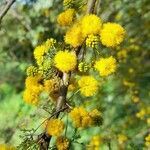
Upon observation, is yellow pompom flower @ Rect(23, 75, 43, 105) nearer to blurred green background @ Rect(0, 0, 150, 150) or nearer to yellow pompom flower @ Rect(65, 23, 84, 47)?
yellow pompom flower @ Rect(65, 23, 84, 47)

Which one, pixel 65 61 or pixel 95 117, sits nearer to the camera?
pixel 65 61

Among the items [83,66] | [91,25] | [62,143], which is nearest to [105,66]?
[83,66]

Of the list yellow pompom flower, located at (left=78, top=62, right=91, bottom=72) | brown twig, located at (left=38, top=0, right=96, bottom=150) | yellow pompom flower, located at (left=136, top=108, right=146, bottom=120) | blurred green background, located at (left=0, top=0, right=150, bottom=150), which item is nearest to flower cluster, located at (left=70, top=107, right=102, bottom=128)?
brown twig, located at (left=38, top=0, right=96, bottom=150)

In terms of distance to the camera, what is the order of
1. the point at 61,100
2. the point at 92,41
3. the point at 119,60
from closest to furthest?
the point at 92,41
the point at 61,100
the point at 119,60

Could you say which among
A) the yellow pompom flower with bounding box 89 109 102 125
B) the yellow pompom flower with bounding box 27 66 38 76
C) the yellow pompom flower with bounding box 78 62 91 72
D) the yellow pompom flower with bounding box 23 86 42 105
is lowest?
the yellow pompom flower with bounding box 89 109 102 125

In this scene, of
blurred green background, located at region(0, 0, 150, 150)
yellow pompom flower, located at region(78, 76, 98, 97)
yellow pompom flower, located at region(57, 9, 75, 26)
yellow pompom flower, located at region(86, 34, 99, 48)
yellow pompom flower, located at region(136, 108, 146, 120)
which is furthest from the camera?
yellow pompom flower, located at region(136, 108, 146, 120)

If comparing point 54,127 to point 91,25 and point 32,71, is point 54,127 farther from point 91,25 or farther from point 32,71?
point 91,25

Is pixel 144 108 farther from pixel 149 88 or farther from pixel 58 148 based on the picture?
pixel 58 148
